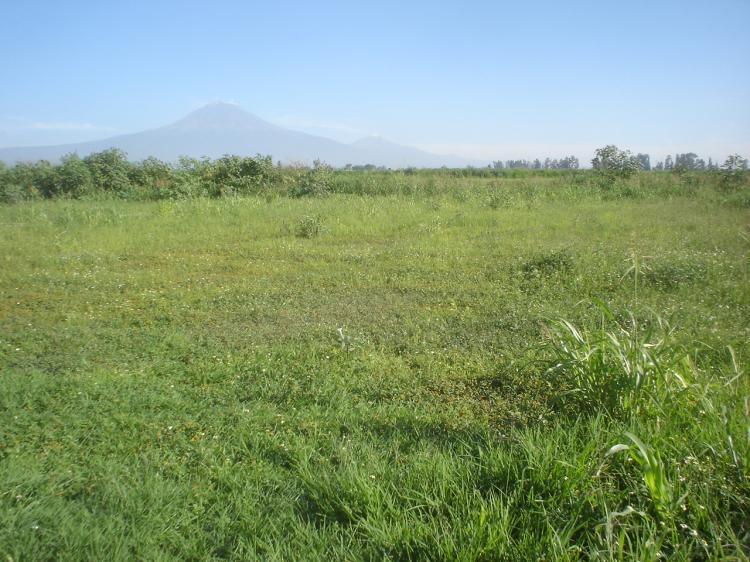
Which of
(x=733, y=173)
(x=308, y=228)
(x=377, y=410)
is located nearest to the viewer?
(x=377, y=410)

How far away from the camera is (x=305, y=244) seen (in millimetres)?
9273

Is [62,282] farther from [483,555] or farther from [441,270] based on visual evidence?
[483,555]

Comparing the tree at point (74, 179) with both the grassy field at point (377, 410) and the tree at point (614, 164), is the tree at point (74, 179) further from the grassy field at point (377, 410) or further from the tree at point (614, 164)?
the tree at point (614, 164)

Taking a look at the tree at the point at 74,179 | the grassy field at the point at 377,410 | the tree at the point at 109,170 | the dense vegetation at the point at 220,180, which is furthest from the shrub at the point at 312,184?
the grassy field at the point at 377,410

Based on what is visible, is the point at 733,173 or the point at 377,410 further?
the point at 733,173

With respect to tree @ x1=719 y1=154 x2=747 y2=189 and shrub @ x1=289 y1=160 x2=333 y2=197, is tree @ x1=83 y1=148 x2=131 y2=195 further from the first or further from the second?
tree @ x1=719 y1=154 x2=747 y2=189

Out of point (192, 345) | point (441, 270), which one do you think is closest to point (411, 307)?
point (441, 270)

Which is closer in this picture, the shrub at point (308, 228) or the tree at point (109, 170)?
the shrub at point (308, 228)

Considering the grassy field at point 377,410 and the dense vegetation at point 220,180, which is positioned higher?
the dense vegetation at point 220,180

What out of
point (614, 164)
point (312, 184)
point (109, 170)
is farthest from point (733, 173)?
point (109, 170)

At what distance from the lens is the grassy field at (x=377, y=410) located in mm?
2086

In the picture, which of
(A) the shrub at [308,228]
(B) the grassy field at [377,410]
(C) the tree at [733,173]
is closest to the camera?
(B) the grassy field at [377,410]

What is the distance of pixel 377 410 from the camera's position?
132 inches

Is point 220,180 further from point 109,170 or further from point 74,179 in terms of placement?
point 74,179
